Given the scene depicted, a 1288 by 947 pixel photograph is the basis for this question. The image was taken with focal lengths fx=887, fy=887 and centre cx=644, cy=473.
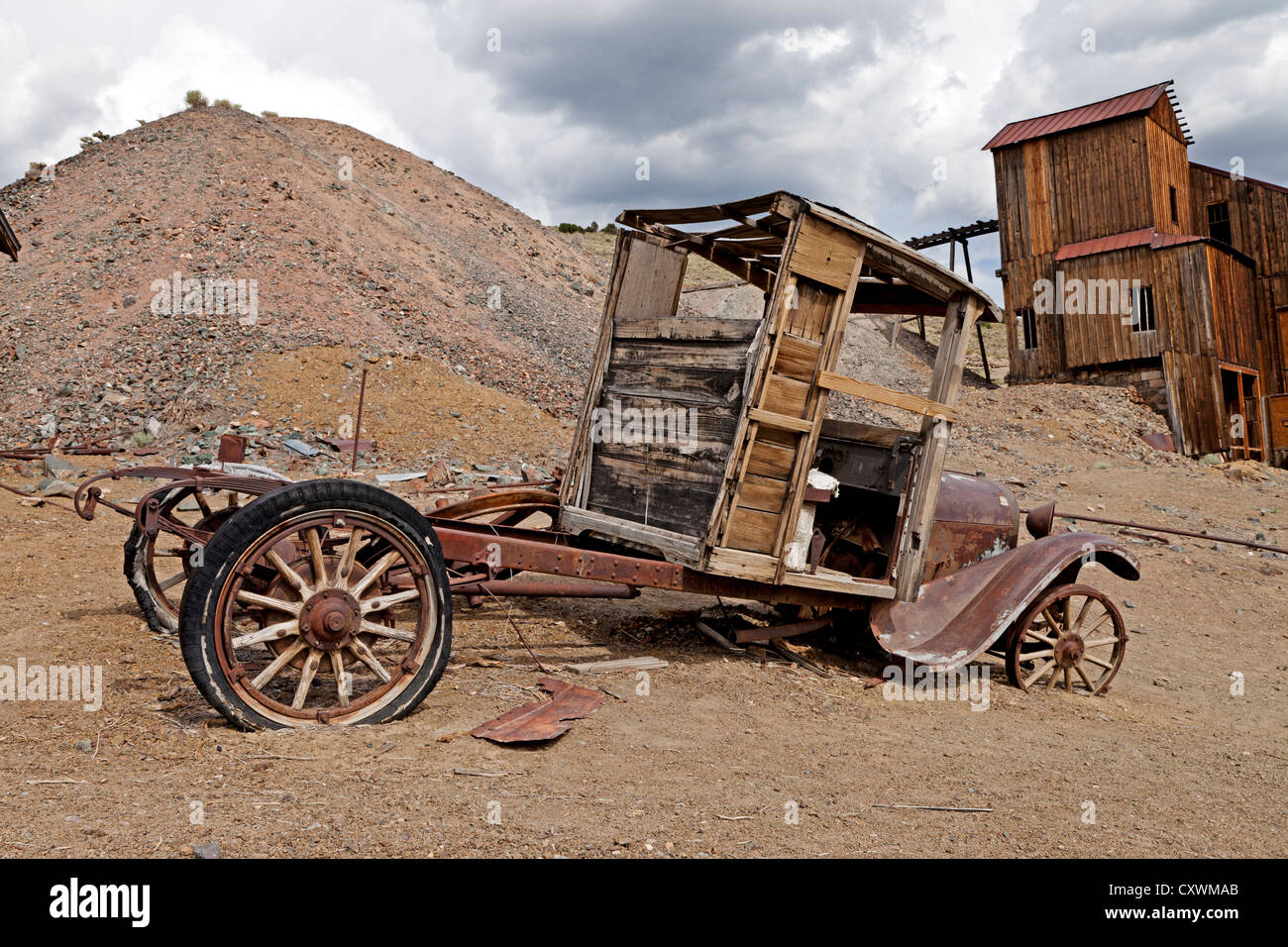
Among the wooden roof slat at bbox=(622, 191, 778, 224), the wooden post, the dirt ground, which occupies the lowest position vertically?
the dirt ground

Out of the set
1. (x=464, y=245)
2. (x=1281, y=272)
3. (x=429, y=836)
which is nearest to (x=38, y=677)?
(x=429, y=836)

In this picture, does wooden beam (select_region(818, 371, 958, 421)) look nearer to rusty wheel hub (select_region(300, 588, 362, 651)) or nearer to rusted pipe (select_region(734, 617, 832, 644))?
rusted pipe (select_region(734, 617, 832, 644))

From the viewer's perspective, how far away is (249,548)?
360 centimetres

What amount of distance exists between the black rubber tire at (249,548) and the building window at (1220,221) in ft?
101

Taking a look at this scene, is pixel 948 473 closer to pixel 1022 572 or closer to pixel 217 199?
pixel 1022 572

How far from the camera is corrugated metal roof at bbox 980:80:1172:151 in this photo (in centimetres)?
2488

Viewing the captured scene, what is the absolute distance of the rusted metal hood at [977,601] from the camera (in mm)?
5461

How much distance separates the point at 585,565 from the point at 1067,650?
3.42m

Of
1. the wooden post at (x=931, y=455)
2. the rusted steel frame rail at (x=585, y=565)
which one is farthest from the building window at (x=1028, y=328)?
the rusted steel frame rail at (x=585, y=565)

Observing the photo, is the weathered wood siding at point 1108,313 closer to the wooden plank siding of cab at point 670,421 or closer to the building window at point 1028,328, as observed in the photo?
the building window at point 1028,328

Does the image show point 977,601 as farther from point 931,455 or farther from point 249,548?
point 249,548

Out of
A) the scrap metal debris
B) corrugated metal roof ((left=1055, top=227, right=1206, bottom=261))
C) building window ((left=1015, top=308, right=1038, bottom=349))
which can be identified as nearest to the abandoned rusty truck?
the scrap metal debris

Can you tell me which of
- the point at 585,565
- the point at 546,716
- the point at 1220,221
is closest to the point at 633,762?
the point at 546,716

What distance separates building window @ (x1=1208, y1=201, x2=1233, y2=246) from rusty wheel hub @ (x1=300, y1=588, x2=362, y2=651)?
31.0 meters
